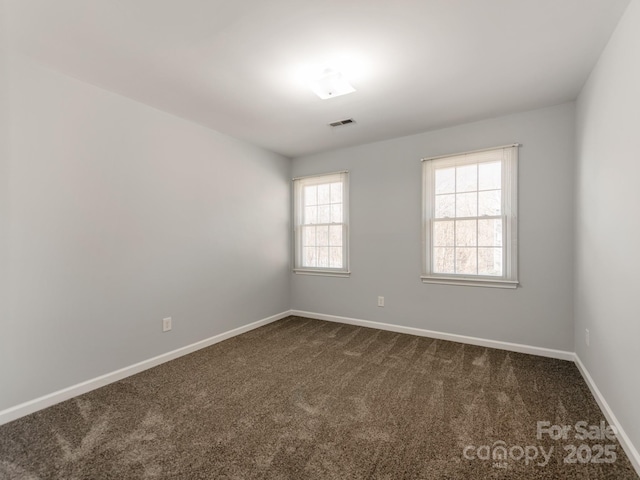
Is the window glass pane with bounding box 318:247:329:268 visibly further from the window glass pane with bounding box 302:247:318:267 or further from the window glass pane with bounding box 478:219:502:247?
the window glass pane with bounding box 478:219:502:247

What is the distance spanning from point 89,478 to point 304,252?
3.46 m

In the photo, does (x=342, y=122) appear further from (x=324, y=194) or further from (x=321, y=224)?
(x=321, y=224)

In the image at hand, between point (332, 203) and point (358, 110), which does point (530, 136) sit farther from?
point (332, 203)

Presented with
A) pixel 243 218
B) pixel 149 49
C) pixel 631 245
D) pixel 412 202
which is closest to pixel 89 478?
pixel 149 49

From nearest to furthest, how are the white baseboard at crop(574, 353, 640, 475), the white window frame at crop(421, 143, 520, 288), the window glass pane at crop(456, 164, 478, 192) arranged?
the white baseboard at crop(574, 353, 640, 475) < the white window frame at crop(421, 143, 520, 288) < the window glass pane at crop(456, 164, 478, 192)

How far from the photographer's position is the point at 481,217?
3.35 meters

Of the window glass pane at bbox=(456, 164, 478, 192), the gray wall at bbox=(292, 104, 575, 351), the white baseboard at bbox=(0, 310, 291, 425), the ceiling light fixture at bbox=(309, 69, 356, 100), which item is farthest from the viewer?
the window glass pane at bbox=(456, 164, 478, 192)

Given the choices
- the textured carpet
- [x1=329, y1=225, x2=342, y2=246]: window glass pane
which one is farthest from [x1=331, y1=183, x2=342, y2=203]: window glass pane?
the textured carpet

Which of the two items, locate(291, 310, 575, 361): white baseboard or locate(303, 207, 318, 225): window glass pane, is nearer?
locate(291, 310, 575, 361): white baseboard

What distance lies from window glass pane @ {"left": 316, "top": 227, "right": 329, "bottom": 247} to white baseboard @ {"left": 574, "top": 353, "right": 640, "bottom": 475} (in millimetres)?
3085

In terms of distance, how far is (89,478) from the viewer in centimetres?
150

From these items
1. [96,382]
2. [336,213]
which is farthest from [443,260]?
[96,382]

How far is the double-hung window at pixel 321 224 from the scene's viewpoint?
429 centimetres

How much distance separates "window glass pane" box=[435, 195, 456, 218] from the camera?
3538 millimetres
